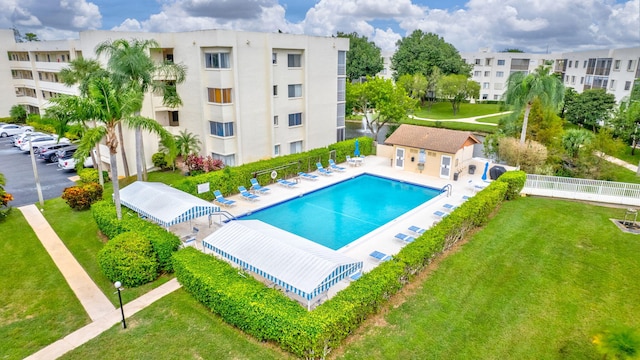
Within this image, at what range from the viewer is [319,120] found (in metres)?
36.5

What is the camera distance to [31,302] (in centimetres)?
1409

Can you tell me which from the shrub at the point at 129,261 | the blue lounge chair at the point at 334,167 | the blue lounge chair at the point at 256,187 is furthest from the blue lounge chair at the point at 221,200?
the blue lounge chair at the point at 334,167

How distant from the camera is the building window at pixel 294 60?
107 feet

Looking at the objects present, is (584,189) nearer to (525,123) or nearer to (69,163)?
(525,123)

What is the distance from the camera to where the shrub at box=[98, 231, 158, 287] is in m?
14.7

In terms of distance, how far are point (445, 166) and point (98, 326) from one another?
2451cm

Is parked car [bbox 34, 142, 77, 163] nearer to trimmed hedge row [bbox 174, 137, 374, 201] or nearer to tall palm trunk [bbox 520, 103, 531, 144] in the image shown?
trimmed hedge row [bbox 174, 137, 374, 201]

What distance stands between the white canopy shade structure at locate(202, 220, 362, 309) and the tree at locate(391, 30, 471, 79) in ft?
219

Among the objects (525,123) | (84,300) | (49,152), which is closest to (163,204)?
(84,300)

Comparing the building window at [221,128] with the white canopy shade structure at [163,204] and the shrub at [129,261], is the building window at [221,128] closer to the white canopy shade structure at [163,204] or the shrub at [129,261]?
the white canopy shade structure at [163,204]

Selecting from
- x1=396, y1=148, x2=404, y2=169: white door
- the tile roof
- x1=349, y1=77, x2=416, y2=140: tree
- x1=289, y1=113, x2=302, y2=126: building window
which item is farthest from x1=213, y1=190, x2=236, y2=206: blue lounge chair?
x1=349, y1=77, x2=416, y2=140: tree

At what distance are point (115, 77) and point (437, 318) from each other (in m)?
22.2

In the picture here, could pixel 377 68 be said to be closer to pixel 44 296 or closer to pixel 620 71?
pixel 620 71

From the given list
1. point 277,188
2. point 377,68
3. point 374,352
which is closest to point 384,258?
point 374,352
